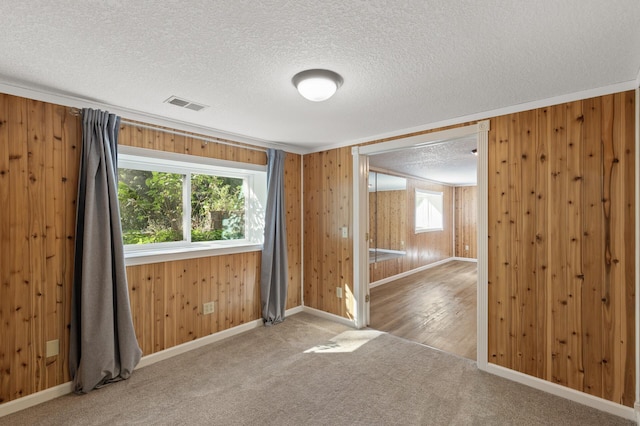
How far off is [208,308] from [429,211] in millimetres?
6270

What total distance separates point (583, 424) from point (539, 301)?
0.81 metres

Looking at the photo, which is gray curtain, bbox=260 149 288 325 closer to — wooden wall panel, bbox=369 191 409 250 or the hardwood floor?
the hardwood floor

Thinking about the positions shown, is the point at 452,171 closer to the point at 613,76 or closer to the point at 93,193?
the point at 613,76

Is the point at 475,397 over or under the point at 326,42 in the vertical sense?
under

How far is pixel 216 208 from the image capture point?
363 centimetres

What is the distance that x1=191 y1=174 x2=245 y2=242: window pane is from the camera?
3.44 meters

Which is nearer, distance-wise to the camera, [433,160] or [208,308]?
[208,308]

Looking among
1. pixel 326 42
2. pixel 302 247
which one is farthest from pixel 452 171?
pixel 326 42

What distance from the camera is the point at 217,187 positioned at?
3.63 meters

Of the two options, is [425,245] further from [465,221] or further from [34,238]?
[34,238]

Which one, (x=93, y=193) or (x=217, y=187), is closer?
(x=93, y=193)

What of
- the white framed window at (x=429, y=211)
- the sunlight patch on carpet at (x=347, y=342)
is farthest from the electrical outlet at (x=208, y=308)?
the white framed window at (x=429, y=211)

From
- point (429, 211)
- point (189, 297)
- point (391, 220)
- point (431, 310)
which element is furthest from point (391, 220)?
point (189, 297)

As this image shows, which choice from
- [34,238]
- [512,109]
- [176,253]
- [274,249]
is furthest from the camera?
[274,249]
